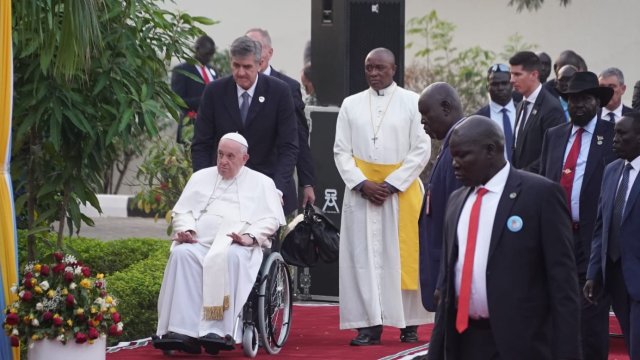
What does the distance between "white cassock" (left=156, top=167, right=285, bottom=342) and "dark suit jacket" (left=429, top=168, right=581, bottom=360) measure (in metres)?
4.24

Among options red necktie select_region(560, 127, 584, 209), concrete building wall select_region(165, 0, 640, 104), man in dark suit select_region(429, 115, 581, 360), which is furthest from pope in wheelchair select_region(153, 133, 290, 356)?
concrete building wall select_region(165, 0, 640, 104)

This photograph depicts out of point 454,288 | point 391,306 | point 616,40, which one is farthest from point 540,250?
point 616,40

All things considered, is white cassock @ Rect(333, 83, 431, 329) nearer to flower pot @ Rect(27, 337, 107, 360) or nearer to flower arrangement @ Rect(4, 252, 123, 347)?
flower arrangement @ Rect(4, 252, 123, 347)

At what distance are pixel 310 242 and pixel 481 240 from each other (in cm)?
514

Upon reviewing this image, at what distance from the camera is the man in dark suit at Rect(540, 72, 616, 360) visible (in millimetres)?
10062

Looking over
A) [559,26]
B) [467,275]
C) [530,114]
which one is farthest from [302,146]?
[559,26]

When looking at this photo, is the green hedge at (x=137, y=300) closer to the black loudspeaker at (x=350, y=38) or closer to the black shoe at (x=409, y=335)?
the black shoe at (x=409, y=335)

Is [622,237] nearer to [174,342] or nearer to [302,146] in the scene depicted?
[174,342]

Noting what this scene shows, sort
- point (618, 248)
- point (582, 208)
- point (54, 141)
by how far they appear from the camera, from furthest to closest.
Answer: point (54, 141) → point (582, 208) → point (618, 248)

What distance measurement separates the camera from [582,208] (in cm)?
1008

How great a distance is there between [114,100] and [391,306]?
269 cm

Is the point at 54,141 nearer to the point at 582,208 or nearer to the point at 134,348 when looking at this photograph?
the point at 134,348

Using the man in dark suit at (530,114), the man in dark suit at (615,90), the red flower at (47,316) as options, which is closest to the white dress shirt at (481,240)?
the red flower at (47,316)

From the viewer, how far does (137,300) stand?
12.0 metres
